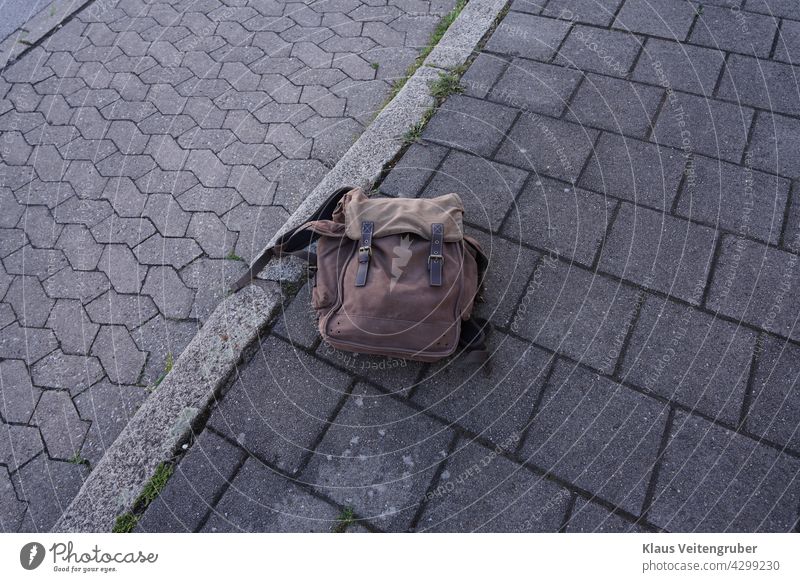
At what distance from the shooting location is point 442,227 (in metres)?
2.36

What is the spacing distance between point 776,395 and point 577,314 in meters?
0.83

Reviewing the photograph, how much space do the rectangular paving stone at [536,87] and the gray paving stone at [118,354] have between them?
243 centimetres

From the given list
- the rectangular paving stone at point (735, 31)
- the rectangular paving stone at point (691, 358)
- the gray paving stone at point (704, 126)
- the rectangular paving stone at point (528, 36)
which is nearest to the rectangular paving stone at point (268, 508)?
the rectangular paving stone at point (691, 358)

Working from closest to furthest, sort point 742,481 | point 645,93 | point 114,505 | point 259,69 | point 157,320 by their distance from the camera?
1. point 742,481
2. point 114,505
3. point 157,320
4. point 645,93
5. point 259,69

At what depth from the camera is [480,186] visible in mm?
2934

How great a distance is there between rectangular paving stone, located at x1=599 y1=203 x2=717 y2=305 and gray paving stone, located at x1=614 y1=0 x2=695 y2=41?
4.97 ft

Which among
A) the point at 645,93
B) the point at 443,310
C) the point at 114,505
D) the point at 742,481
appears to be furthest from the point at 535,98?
the point at 114,505

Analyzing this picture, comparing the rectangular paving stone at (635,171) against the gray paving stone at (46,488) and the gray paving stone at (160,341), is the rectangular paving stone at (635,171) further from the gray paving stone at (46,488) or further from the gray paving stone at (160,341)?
the gray paving stone at (46,488)

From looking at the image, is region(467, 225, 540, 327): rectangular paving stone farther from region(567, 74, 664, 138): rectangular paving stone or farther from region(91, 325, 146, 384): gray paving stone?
region(91, 325, 146, 384): gray paving stone

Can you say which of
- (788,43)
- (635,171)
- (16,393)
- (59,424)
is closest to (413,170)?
(635,171)

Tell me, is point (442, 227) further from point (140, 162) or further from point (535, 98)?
point (140, 162)

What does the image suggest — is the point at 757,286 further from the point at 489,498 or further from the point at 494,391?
the point at 489,498

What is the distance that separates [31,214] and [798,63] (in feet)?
15.4

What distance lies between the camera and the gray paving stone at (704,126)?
299 cm
